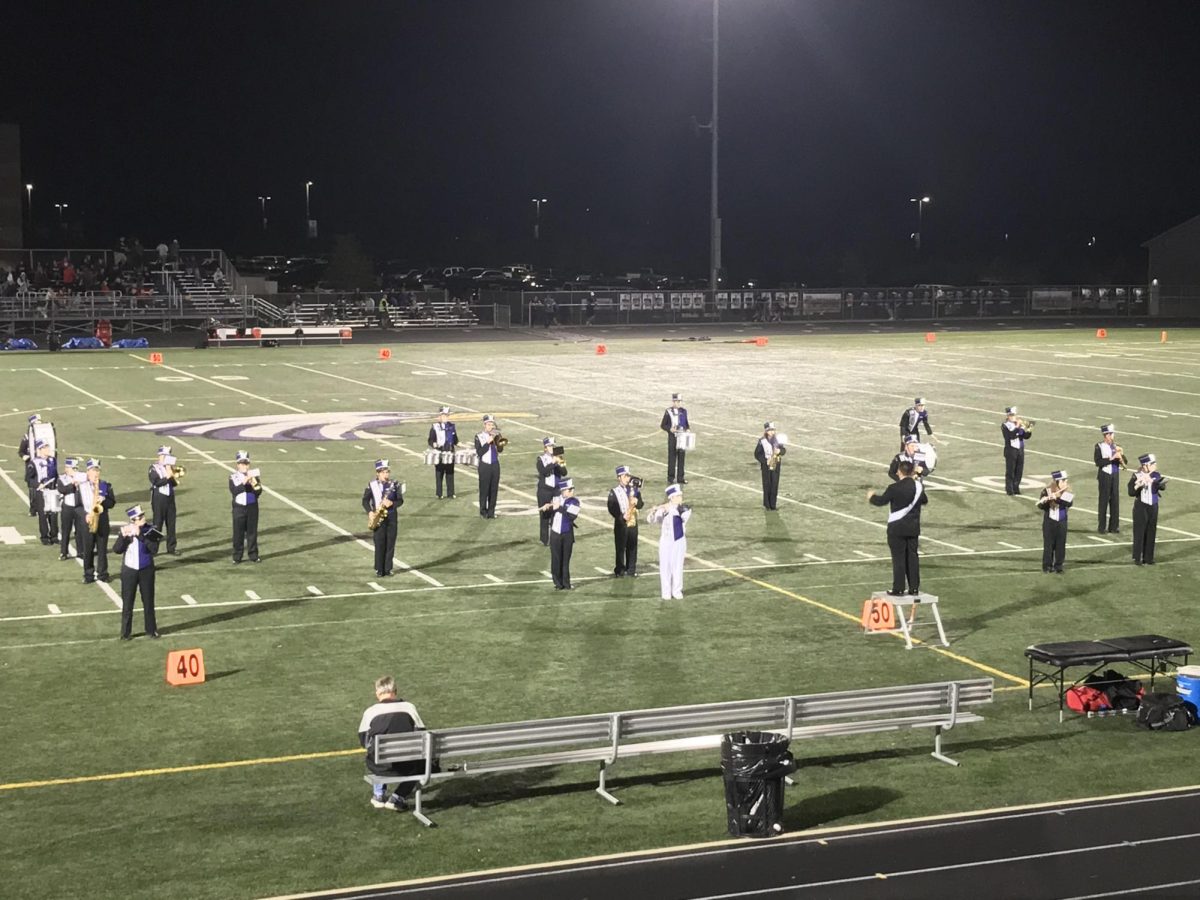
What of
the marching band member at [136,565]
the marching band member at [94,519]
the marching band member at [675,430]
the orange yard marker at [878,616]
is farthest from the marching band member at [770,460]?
the marching band member at [136,565]

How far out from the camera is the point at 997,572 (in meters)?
21.1

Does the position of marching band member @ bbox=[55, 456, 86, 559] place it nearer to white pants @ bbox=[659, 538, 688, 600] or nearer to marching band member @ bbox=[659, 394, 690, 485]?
white pants @ bbox=[659, 538, 688, 600]

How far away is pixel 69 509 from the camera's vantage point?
21594 millimetres

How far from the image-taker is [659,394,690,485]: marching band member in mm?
28031

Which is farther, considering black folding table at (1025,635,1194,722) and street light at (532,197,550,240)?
street light at (532,197,550,240)

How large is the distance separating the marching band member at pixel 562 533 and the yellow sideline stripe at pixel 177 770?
6.42 metres

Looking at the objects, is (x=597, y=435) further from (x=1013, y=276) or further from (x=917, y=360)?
(x=1013, y=276)

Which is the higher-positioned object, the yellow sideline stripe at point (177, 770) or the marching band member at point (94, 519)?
the marching band member at point (94, 519)

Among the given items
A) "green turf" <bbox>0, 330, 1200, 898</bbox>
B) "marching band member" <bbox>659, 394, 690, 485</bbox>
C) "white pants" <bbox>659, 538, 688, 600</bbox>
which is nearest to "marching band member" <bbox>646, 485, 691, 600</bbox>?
"white pants" <bbox>659, 538, 688, 600</bbox>

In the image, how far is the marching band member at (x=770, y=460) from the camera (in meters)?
25.5

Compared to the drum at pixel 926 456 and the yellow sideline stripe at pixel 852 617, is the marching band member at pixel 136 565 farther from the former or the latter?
the drum at pixel 926 456

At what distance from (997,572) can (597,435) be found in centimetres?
1576

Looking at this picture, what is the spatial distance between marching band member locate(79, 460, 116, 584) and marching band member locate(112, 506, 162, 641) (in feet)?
8.63

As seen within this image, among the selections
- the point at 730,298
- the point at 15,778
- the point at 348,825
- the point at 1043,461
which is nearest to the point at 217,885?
the point at 348,825
